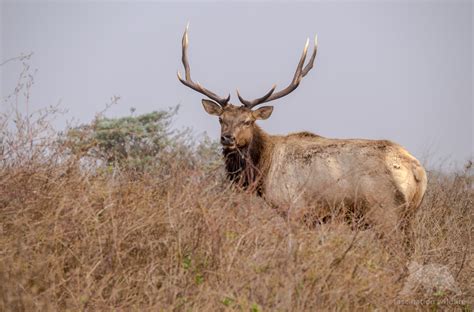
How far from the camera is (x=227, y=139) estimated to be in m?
9.01

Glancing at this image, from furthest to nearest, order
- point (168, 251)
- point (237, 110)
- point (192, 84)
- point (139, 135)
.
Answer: point (139, 135)
point (192, 84)
point (237, 110)
point (168, 251)

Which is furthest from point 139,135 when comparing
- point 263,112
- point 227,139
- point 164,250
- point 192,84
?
point 164,250

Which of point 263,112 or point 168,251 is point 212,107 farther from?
point 168,251

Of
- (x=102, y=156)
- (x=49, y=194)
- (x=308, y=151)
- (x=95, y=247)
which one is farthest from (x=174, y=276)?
(x=308, y=151)

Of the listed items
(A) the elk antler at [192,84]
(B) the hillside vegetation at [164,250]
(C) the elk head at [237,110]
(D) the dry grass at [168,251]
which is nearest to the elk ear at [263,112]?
(C) the elk head at [237,110]

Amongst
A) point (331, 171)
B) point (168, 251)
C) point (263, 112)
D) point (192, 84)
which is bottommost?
point (168, 251)

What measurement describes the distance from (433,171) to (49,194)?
8.67 meters

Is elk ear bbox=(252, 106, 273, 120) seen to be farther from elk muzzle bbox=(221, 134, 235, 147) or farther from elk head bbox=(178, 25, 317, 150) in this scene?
elk muzzle bbox=(221, 134, 235, 147)

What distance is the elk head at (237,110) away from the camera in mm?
9227

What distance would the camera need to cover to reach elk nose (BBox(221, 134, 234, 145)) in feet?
29.5

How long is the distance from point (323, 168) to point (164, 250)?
3.36 meters

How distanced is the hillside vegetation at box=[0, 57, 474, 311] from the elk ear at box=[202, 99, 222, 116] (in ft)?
10.3

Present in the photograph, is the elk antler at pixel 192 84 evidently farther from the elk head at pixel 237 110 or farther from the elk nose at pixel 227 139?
the elk nose at pixel 227 139

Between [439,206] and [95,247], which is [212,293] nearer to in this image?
[95,247]
